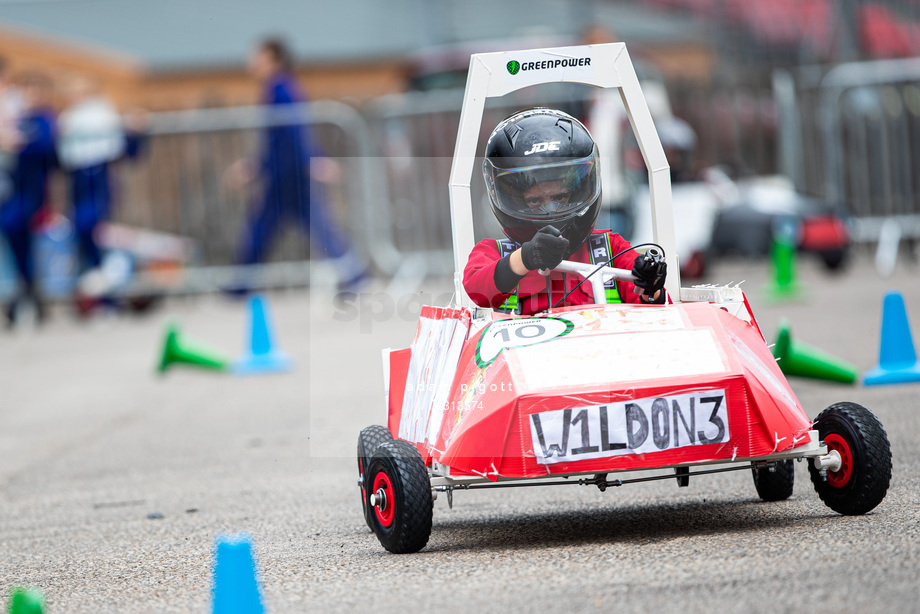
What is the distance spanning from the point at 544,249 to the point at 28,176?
12.3 meters

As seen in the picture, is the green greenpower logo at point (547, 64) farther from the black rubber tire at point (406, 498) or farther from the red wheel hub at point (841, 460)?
the red wheel hub at point (841, 460)

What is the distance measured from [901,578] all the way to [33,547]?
324 cm

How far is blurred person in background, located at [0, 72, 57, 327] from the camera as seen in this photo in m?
15.2

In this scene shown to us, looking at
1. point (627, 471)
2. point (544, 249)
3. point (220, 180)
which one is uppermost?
point (220, 180)

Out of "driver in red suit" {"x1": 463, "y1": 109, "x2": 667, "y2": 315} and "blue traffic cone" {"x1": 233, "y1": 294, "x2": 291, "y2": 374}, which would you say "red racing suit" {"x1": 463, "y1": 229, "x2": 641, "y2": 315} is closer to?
"driver in red suit" {"x1": 463, "y1": 109, "x2": 667, "y2": 315}

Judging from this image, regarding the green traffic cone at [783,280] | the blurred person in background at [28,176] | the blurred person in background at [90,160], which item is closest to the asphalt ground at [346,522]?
the green traffic cone at [783,280]

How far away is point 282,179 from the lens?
51.1 ft

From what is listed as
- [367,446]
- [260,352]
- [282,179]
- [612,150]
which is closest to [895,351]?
[367,446]

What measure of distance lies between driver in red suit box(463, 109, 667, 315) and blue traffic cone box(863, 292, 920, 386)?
3.14m

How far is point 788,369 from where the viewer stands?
7.63 metres

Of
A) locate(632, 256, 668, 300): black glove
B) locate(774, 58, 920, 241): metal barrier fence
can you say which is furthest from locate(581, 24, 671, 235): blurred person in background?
locate(632, 256, 668, 300): black glove

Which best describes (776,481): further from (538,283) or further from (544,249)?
(544,249)

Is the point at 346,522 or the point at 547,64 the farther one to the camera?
the point at 346,522

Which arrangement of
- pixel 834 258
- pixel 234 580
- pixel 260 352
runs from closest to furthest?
pixel 234 580, pixel 260 352, pixel 834 258
